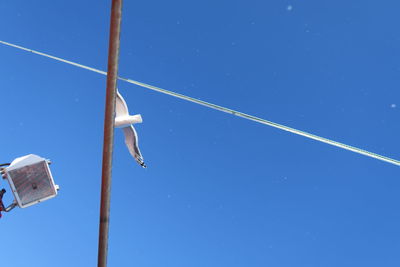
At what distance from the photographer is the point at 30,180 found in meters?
4.23

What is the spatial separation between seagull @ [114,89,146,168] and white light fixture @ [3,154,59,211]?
956 millimetres

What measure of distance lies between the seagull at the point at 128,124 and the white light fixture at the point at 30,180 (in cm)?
96

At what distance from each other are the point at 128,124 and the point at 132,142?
31cm

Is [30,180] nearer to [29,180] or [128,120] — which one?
[29,180]

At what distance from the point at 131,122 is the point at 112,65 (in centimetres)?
111

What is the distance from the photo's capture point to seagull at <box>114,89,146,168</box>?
413cm

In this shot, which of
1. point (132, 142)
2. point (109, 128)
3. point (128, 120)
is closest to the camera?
point (109, 128)

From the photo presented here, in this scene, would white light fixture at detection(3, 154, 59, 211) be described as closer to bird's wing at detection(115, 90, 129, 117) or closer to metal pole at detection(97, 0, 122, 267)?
bird's wing at detection(115, 90, 129, 117)

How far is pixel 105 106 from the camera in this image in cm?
323

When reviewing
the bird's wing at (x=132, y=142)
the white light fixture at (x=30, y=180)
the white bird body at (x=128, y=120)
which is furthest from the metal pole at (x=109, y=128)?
the white light fixture at (x=30, y=180)

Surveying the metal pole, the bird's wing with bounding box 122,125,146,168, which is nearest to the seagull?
the bird's wing with bounding box 122,125,146,168

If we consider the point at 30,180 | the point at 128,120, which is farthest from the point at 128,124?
the point at 30,180

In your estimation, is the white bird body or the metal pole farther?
the white bird body

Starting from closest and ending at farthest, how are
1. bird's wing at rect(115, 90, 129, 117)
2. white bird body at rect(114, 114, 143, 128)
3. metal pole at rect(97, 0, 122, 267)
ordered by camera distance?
metal pole at rect(97, 0, 122, 267), white bird body at rect(114, 114, 143, 128), bird's wing at rect(115, 90, 129, 117)
